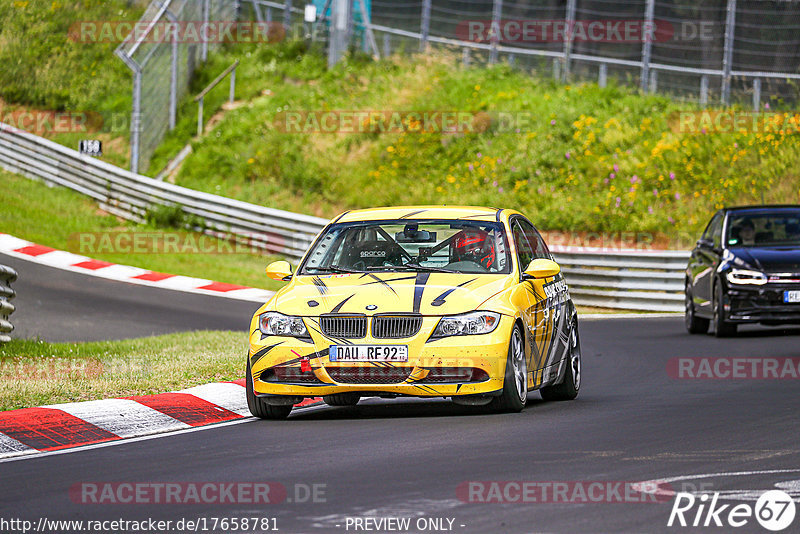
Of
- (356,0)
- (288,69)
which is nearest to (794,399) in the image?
(356,0)

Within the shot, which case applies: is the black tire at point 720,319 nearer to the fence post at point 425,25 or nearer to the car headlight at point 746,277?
the car headlight at point 746,277

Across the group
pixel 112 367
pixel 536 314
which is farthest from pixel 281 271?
pixel 112 367

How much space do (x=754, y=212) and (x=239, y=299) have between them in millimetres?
8780

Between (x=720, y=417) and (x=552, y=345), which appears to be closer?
(x=720, y=417)

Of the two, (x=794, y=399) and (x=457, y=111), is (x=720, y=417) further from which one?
(x=457, y=111)

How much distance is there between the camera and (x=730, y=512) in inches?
251

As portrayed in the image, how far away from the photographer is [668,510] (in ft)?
21.1

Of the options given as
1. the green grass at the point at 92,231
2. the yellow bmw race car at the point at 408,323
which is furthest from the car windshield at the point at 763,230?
the green grass at the point at 92,231

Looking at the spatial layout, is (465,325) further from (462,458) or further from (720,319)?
(720,319)

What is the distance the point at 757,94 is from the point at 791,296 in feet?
46.8

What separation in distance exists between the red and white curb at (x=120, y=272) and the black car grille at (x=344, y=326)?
1370 cm

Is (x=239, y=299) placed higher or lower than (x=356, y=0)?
lower

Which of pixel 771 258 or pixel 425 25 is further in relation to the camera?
pixel 425 25

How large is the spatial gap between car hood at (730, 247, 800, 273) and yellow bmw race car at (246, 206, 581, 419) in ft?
24.3
